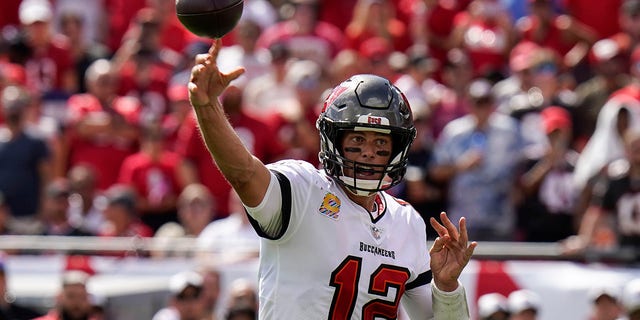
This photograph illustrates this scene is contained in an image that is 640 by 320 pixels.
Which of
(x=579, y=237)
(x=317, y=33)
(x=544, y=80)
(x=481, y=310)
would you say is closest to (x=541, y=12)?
(x=544, y=80)

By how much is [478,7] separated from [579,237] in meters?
3.81

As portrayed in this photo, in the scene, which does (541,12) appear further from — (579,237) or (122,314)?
(122,314)

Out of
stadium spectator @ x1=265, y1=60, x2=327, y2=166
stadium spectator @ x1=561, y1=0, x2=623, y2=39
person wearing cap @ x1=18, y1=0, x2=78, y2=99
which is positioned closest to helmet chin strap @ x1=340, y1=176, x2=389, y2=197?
stadium spectator @ x1=265, y1=60, x2=327, y2=166

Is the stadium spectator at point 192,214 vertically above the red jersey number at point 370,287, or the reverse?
the red jersey number at point 370,287

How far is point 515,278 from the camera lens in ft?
30.2

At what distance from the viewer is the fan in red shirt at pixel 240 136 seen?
10898 mm

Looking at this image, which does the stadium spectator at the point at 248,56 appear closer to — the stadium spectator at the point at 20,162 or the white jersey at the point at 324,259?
the stadium spectator at the point at 20,162

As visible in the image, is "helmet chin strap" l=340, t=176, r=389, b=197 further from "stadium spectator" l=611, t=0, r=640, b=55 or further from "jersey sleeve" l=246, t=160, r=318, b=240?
"stadium spectator" l=611, t=0, r=640, b=55

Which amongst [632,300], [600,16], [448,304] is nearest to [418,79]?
[600,16]

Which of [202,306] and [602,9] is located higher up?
[602,9]

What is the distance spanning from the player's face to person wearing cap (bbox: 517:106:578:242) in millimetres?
5845

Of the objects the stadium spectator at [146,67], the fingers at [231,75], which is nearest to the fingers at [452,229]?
the fingers at [231,75]

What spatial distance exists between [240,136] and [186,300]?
225 centimetres

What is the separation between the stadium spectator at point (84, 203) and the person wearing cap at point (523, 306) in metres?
3.86
